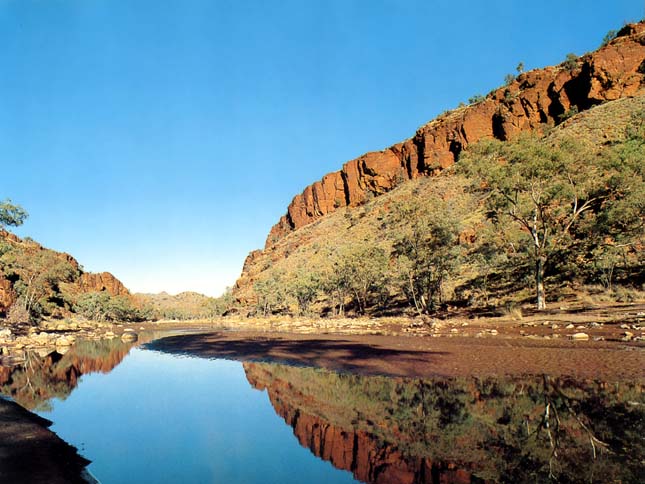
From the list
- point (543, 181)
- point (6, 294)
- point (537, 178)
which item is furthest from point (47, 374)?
point (6, 294)

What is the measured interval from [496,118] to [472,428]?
12183 cm

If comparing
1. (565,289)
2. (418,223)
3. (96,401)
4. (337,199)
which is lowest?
(96,401)

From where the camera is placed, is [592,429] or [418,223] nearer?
[592,429]

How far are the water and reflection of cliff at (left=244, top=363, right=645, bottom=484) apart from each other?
1.2 inches

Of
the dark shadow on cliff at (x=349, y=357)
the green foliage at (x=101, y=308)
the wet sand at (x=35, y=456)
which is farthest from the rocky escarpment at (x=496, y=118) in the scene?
the wet sand at (x=35, y=456)

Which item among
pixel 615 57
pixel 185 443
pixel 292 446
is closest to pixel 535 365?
pixel 292 446

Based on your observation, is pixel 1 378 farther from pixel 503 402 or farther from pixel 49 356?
pixel 503 402

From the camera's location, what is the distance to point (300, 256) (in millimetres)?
113875

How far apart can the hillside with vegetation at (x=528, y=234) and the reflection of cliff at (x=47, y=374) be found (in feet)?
92.2

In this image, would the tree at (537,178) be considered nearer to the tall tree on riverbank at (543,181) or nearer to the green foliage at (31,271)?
the tall tree on riverbank at (543,181)

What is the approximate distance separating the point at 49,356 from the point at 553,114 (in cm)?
11396

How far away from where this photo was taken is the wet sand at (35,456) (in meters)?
6.38

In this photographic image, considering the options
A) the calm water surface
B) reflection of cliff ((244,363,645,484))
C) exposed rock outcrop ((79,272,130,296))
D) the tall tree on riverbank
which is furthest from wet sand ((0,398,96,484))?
exposed rock outcrop ((79,272,130,296))

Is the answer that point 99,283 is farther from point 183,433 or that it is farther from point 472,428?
point 472,428
